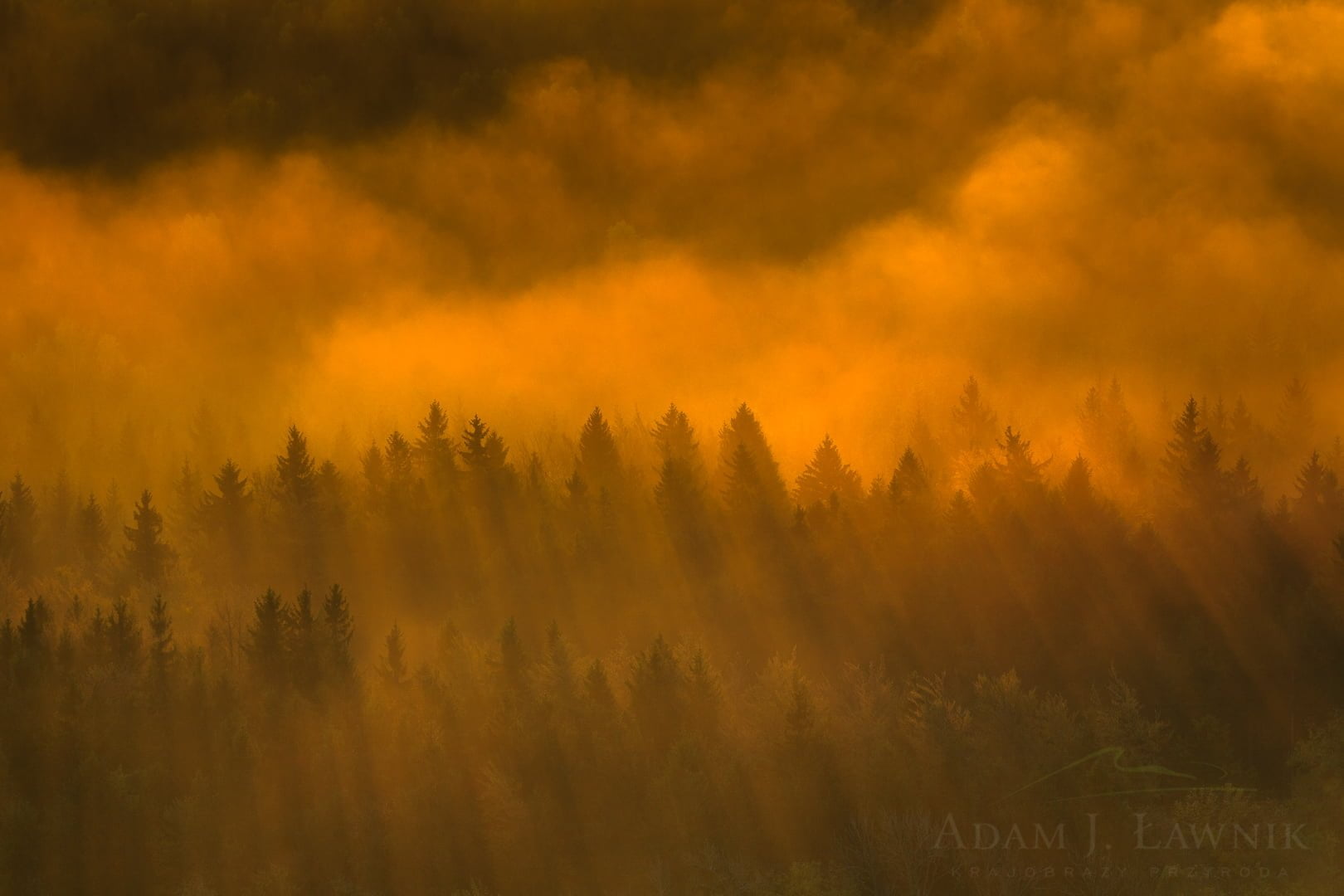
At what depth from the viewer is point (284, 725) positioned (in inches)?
4966

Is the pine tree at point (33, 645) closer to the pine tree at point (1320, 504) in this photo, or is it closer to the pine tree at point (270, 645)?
the pine tree at point (270, 645)

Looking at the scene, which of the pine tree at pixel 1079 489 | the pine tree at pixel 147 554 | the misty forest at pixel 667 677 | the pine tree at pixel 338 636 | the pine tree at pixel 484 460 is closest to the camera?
the misty forest at pixel 667 677

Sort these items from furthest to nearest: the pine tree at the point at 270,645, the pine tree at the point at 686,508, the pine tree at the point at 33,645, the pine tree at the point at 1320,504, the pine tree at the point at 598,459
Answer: the pine tree at the point at 598,459 → the pine tree at the point at 686,508 → the pine tree at the point at 270,645 → the pine tree at the point at 33,645 → the pine tree at the point at 1320,504

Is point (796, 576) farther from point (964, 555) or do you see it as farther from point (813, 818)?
point (813, 818)

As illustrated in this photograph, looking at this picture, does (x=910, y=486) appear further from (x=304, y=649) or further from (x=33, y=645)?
(x=33, y=645)

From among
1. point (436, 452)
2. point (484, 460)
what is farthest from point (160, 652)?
point (436, 452)

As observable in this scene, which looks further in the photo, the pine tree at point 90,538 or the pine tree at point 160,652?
the pine tree at point 90,538

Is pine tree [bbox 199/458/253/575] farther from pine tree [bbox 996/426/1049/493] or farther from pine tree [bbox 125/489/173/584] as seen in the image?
pine tree [bbox 996/426/1049/493]

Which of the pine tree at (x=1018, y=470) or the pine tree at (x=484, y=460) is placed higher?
the pine tree at (x=484, y=460)

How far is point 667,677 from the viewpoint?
4646 inches

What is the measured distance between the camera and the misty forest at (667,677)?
102312mm

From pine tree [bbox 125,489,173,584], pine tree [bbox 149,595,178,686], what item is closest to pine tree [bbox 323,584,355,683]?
pine tree [bbox 149,595,178,686]

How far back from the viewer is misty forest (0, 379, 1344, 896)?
10231 cm

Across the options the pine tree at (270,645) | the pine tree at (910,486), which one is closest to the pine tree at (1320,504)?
the pine tree at (910,486)
